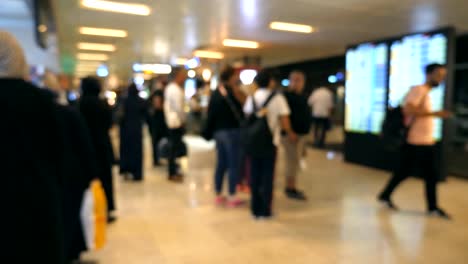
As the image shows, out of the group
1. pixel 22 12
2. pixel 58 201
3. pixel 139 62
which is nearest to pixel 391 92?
pixel 58 201

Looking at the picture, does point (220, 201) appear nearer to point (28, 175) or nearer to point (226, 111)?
point (226, 111)

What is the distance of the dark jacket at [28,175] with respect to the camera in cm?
128

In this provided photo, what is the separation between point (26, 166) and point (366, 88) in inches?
253

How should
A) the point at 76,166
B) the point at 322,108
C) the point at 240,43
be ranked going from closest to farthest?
the point at 76,166
the point at 240,43
the point at 322,108

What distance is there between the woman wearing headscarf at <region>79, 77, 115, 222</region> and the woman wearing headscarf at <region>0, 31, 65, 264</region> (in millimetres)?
1837

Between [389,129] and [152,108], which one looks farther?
[152,108]

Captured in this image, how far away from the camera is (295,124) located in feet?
13.9

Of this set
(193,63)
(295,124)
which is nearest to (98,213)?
(295,124)

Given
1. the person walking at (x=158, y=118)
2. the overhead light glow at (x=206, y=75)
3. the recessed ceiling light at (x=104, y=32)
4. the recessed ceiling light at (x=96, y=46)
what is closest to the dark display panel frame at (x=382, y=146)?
the person walking at (x=158, y=118)

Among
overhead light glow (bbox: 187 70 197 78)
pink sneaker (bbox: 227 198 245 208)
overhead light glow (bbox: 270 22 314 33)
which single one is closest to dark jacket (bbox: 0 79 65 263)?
pink sneaker (bbox: 227 198 245 208)

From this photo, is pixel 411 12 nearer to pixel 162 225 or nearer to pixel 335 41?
pixel 335 41

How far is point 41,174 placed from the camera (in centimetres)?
135

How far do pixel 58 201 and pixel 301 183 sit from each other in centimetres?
446

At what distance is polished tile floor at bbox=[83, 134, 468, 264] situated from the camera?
296cm
